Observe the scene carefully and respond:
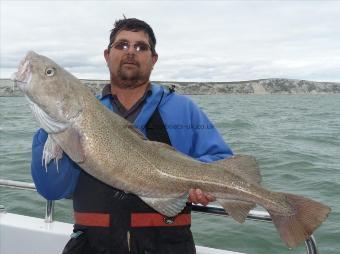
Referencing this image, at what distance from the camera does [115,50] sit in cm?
438

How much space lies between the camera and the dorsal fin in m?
3.84

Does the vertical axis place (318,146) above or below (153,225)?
below

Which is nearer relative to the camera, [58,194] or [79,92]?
[79,92]

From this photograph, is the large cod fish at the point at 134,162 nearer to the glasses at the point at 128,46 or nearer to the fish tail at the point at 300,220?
→ the fish tail at the point at 300,220

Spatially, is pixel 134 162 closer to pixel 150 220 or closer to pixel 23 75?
pixel 150 220

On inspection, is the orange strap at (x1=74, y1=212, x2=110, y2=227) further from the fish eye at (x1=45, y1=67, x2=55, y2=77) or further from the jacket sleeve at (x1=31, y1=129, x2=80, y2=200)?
the fish eye at (x1=45, y1=67, x2=55, y2=77)

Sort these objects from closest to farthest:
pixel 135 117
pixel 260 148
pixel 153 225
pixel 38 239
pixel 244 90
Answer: pixel 153 225 → pixel 135 117 → pixel 38 239 → pixel 260 148 → pixel 244 90

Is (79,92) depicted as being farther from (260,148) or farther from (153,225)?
(260,148)

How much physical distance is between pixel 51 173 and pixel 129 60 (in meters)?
1.31

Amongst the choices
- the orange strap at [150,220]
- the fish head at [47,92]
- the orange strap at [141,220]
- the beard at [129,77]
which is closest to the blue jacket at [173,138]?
the beard at [129,77]

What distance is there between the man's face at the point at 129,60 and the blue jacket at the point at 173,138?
8.4 inches

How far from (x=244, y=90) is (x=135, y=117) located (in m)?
177

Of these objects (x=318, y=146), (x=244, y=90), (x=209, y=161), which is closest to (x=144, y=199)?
(x=209, y=161)

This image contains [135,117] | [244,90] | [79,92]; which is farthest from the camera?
[244,90]
